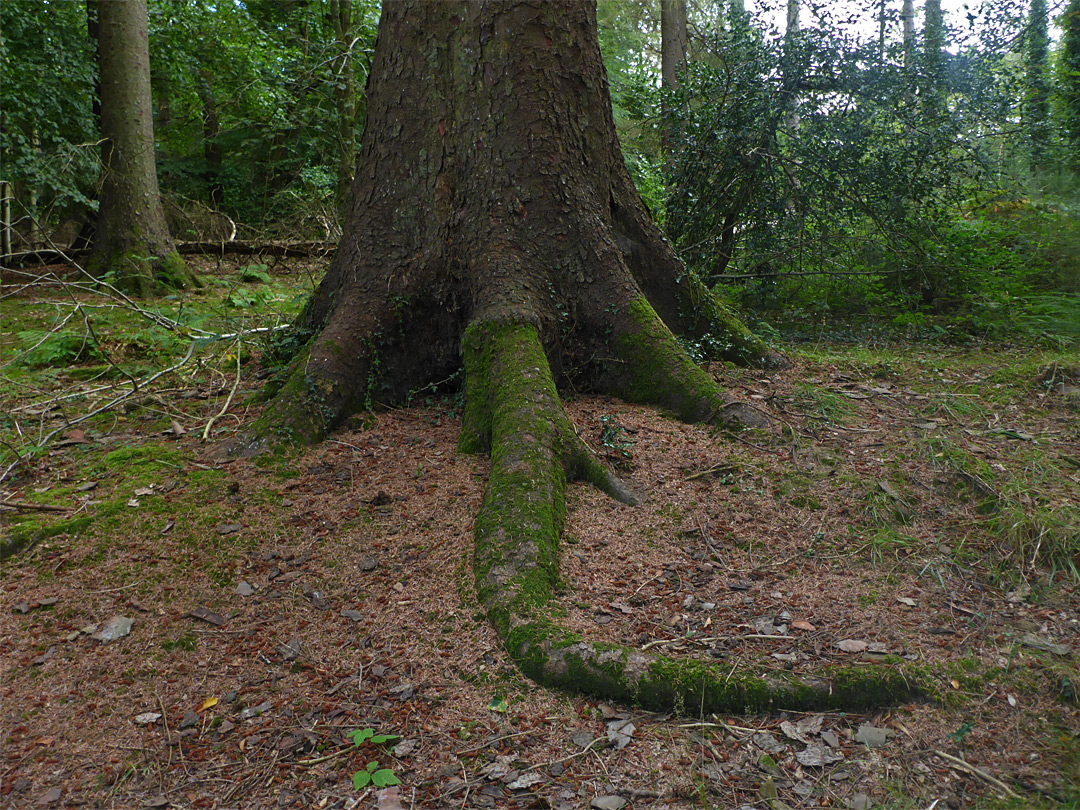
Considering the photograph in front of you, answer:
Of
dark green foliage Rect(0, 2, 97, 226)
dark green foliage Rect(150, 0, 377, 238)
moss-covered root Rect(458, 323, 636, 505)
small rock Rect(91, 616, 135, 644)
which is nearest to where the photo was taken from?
small rock Rect(91, 616, 135, 644)

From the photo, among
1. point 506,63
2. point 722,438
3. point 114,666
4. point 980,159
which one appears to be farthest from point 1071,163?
point 114,666

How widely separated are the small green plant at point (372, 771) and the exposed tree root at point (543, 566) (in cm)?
56

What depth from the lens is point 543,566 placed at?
290cm

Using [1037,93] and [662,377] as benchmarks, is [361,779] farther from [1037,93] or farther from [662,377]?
[1037,93]

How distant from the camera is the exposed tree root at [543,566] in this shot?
228cm

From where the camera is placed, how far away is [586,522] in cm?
334

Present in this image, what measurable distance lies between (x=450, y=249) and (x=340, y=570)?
234cm

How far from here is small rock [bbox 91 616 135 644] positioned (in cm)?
273

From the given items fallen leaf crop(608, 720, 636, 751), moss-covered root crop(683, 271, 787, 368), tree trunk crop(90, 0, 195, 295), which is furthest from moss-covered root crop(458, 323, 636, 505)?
tree trunk crop(90, 0, 195, 295)

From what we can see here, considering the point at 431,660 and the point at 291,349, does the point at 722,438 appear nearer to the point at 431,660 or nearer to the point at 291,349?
the point at 431,660

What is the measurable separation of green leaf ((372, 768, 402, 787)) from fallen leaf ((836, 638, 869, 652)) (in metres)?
1.66

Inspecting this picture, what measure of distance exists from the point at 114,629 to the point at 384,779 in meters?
1.51

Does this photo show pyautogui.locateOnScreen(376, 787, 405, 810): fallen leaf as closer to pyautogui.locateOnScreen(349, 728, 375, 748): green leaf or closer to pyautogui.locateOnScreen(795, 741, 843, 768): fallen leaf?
pyautogui.locateOnScreen(349, 728, 375, 748): green leaf

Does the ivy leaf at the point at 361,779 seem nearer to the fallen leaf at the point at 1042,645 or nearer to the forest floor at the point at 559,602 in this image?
the forest floor at the point at 559,602
